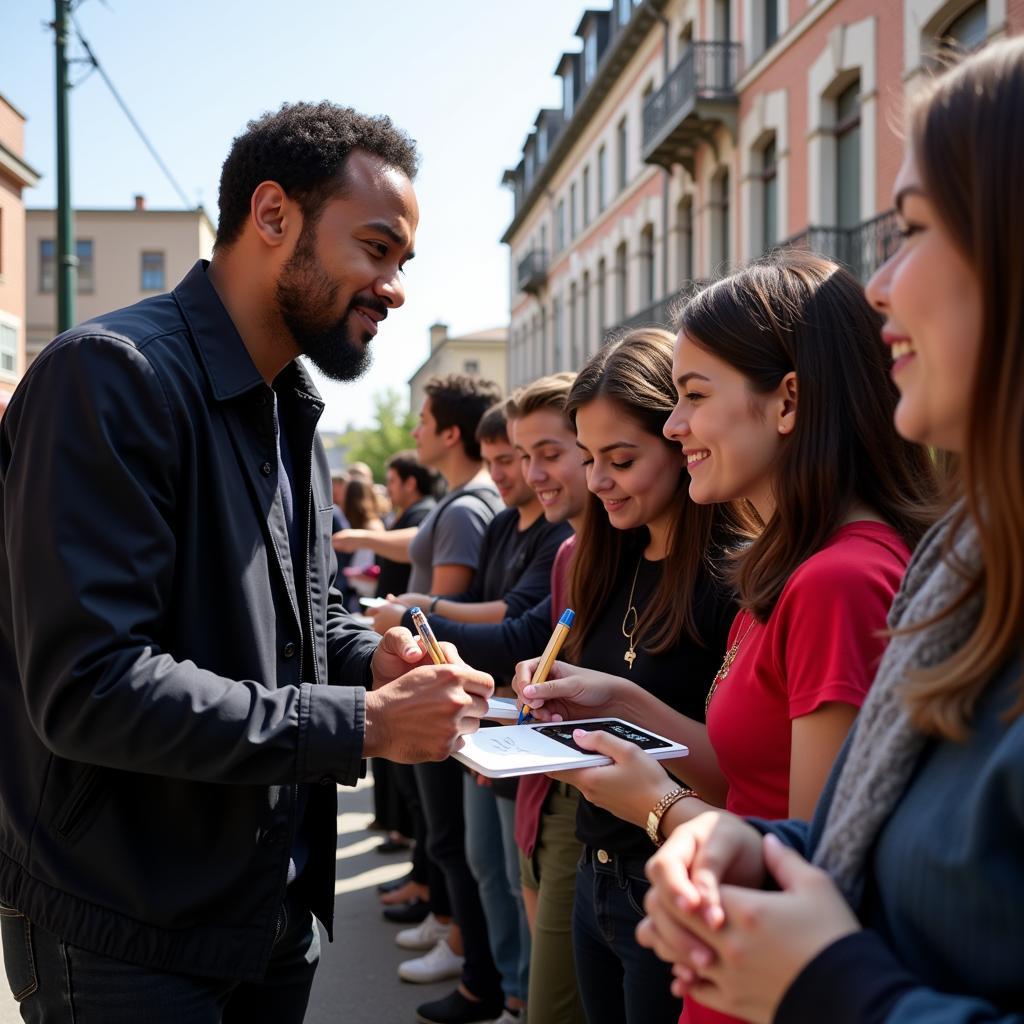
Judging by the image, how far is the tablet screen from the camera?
6.28ft

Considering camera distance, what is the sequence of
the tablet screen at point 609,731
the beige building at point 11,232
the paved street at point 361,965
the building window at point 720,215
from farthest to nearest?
the beige building at point 11,232 → the building window at point 720,215 → the paved street at point 361,965 → the tablet screen at point 609,731

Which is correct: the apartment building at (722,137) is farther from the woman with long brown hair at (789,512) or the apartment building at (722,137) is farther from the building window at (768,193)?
the woman with long brown hair at (789,512)

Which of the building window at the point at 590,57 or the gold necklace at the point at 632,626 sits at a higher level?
the building window at the point at 590,57

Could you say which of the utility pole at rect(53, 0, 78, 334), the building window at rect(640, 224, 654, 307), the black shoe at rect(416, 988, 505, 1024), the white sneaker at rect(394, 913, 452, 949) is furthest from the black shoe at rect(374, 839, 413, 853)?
the building window at rect(640, 224, 654, 307)

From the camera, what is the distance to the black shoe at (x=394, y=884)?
5.38 metres

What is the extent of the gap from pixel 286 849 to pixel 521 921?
2.27m

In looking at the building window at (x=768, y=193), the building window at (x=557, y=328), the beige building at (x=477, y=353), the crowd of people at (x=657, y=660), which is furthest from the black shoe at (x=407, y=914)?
the beige building at (x=477, y=353)

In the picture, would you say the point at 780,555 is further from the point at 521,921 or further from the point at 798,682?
the point at 521,921

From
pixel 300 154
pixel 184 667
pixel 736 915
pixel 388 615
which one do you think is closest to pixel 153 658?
pixel 184 667

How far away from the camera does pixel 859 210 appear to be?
1259cm

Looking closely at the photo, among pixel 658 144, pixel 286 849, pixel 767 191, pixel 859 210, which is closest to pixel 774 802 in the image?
pixel 286 849

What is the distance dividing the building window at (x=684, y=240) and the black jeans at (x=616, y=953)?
17.9 meters

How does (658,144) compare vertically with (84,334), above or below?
above

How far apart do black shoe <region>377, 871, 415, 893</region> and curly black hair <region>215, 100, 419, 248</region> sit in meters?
4.14
